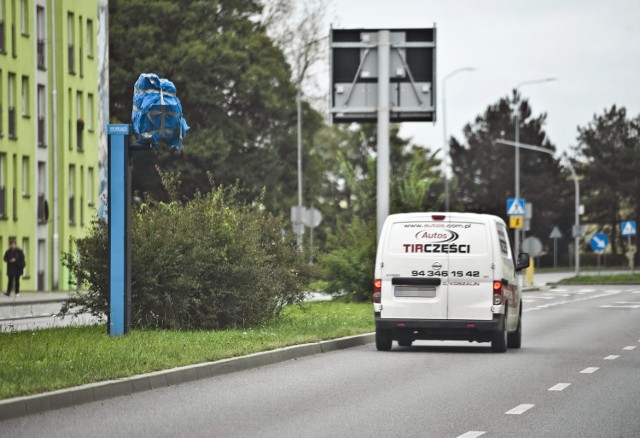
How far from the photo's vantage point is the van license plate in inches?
838

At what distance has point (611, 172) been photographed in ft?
389

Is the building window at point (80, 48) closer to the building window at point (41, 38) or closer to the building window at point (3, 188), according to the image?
the building window at point (41, 38)

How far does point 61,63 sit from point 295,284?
38475mm

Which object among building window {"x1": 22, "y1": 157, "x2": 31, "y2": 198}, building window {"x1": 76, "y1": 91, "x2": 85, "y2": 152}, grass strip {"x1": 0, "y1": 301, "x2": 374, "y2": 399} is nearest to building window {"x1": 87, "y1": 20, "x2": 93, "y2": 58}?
building window {"x1": 76, "y1": 91, "x2": 85, "y2": 152}

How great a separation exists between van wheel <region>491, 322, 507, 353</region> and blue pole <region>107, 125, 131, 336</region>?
5101 mm

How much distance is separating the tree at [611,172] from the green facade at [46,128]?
199 ft

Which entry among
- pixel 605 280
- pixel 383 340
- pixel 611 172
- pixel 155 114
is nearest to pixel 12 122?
pixel 605 280

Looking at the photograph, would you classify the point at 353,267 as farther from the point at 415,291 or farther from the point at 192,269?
the point at 415,291

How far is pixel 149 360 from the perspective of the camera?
16453mm

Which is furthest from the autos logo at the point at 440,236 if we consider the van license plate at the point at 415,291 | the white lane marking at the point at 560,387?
the white lane marking at the point at 560,387

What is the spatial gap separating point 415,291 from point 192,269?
3.51m

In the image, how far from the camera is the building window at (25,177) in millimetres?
58938

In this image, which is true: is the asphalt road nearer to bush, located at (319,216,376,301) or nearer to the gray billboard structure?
the gray billboard structure

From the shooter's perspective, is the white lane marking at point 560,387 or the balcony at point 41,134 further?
the balcony at point 41,134
